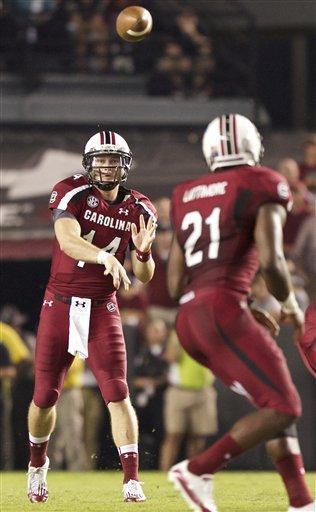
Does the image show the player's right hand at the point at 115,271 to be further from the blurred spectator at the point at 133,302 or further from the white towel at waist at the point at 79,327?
the blurred spectator at the point at 133,302

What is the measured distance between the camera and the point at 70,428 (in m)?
12.0

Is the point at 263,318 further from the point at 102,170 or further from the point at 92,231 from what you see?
the point at 102,170

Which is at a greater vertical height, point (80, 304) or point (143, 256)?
point (143, 256)

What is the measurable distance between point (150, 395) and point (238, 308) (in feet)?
21.3

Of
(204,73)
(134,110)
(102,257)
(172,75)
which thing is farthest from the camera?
(204,73)

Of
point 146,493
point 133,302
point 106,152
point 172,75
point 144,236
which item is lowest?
point 146,493

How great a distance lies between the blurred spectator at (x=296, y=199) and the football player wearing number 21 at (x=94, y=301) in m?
5.60

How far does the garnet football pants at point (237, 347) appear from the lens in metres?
5.71

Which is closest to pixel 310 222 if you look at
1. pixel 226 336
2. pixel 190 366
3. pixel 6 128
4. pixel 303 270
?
pixel 303 270

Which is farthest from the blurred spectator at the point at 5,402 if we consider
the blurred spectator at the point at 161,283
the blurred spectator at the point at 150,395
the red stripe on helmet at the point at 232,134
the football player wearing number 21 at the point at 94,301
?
the red stripe on helmet at the point at 232,134

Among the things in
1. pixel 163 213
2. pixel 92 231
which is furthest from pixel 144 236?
pixel 163 213

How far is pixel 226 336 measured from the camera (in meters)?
5.81

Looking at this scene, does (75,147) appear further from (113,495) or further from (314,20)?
(113,495)

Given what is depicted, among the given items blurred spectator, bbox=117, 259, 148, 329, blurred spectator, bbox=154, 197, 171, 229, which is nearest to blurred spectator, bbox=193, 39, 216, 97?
blurred spectator, bbox=154, 197, 171, 229
